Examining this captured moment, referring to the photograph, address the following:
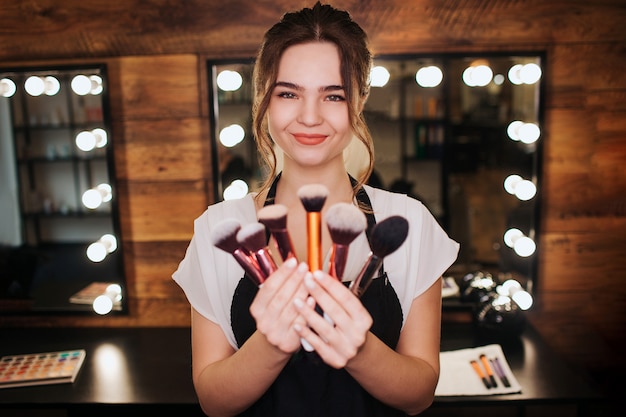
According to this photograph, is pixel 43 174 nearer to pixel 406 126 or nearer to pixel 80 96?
pixel 80 96

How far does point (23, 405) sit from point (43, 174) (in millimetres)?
709

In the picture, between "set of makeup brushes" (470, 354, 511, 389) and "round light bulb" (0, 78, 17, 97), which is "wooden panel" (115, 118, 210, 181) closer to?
"round light bulb" (0, 78, 17, 97)

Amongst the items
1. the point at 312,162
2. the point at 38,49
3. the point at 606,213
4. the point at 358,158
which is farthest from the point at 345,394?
the point at 38,49

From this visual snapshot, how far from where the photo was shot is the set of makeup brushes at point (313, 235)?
0.57 meters

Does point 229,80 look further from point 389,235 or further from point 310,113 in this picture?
point 389,235

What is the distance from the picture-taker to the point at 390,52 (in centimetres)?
160

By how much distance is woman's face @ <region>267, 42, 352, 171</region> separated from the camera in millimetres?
806

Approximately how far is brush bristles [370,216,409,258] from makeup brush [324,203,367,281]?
2 cm

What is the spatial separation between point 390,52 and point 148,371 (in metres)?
1.15

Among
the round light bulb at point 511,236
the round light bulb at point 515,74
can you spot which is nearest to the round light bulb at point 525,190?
the round light bulb at point 511,236

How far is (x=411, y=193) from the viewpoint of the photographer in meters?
1.76

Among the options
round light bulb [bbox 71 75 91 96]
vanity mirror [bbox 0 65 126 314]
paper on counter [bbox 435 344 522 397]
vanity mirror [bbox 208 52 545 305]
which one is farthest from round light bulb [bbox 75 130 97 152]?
paper on counter [bbox 435 344 522 397]

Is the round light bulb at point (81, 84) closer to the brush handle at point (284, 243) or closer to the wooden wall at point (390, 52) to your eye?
the wooden wall at point (390, 52)

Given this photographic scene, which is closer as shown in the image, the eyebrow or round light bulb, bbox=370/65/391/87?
the eyebrow
